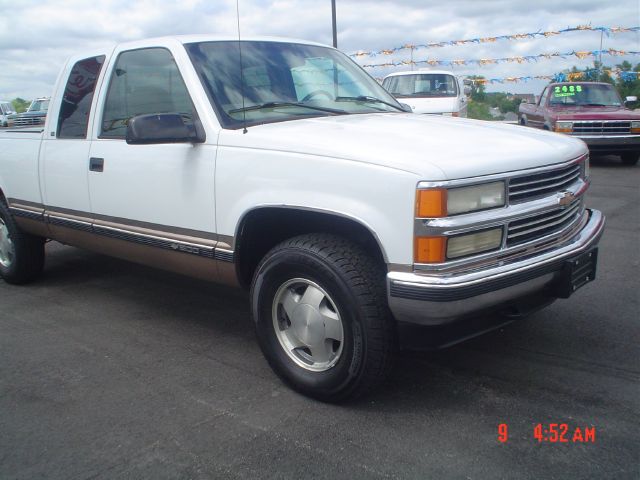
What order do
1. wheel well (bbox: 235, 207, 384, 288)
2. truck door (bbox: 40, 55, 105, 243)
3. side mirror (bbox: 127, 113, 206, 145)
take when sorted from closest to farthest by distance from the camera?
wheel well (bbox: 235, 207, 384, 288)
side mirror (bbox: 127, 113, 206, 145)
truck door (bbox: 40, 55, 105, 243)

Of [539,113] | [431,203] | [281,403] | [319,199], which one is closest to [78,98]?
[319,199]

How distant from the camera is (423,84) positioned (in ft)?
46.0

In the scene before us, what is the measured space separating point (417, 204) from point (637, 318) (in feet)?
7.86

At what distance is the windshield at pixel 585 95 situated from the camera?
12672 mm

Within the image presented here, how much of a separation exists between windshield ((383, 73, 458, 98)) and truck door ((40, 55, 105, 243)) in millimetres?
10109

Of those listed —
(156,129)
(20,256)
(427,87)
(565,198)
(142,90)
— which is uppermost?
(427,87)

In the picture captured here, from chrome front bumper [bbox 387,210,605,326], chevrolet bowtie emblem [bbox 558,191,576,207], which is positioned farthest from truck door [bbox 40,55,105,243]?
chevrolet bowtie emblem [bbox 558,191,576,207]

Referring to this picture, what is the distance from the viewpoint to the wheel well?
9.75 ft

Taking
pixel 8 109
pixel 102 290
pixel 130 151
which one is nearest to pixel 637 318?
pixel 130 151

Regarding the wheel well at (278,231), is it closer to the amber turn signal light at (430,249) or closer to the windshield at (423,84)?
the amber turn signal light at (430,249)

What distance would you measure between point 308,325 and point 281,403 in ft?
1.41

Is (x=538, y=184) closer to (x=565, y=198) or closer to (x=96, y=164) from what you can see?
(x=565, y=198)

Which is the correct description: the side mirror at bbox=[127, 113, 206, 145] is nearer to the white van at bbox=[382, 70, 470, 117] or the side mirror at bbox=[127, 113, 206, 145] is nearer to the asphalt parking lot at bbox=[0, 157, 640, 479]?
the asphalt parking lot at bbox=[0, 157, 640, 479]

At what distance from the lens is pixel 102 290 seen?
17.5 ft
